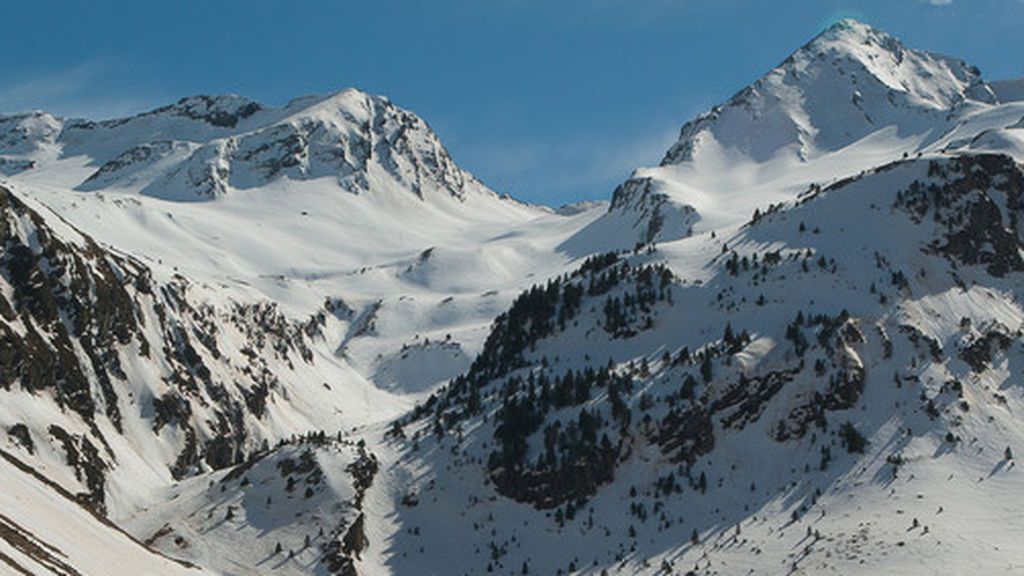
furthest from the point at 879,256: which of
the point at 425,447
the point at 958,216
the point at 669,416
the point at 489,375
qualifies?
the point at 425,447

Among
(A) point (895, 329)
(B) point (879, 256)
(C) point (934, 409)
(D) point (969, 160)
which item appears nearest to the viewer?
(C) point (934, 409)

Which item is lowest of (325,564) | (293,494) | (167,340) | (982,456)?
(982,456)

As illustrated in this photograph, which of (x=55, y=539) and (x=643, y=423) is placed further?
(x=643, y=423)

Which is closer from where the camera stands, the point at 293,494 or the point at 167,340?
the point at 293,494

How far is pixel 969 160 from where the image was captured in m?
166

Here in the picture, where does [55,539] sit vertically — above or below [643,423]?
above

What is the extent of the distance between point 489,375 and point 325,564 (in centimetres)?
4989

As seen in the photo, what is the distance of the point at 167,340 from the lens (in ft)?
569

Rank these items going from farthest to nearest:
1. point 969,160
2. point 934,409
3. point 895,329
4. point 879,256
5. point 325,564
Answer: point 969,160, point 879,256, point 895,329, point 934,409, point 325,564

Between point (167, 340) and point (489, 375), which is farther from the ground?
point (167, 340)

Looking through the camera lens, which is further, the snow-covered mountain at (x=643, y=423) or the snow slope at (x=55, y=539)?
the snow-covered mountain at (x=643, y=423)

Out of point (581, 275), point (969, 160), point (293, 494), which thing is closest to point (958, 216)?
point (969, 160)

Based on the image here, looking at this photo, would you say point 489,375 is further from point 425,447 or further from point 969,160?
point 969,160

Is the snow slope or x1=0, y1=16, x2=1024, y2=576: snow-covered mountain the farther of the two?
x1=0, y1=16, x2=1024, y2=576: snow-covered mountain
